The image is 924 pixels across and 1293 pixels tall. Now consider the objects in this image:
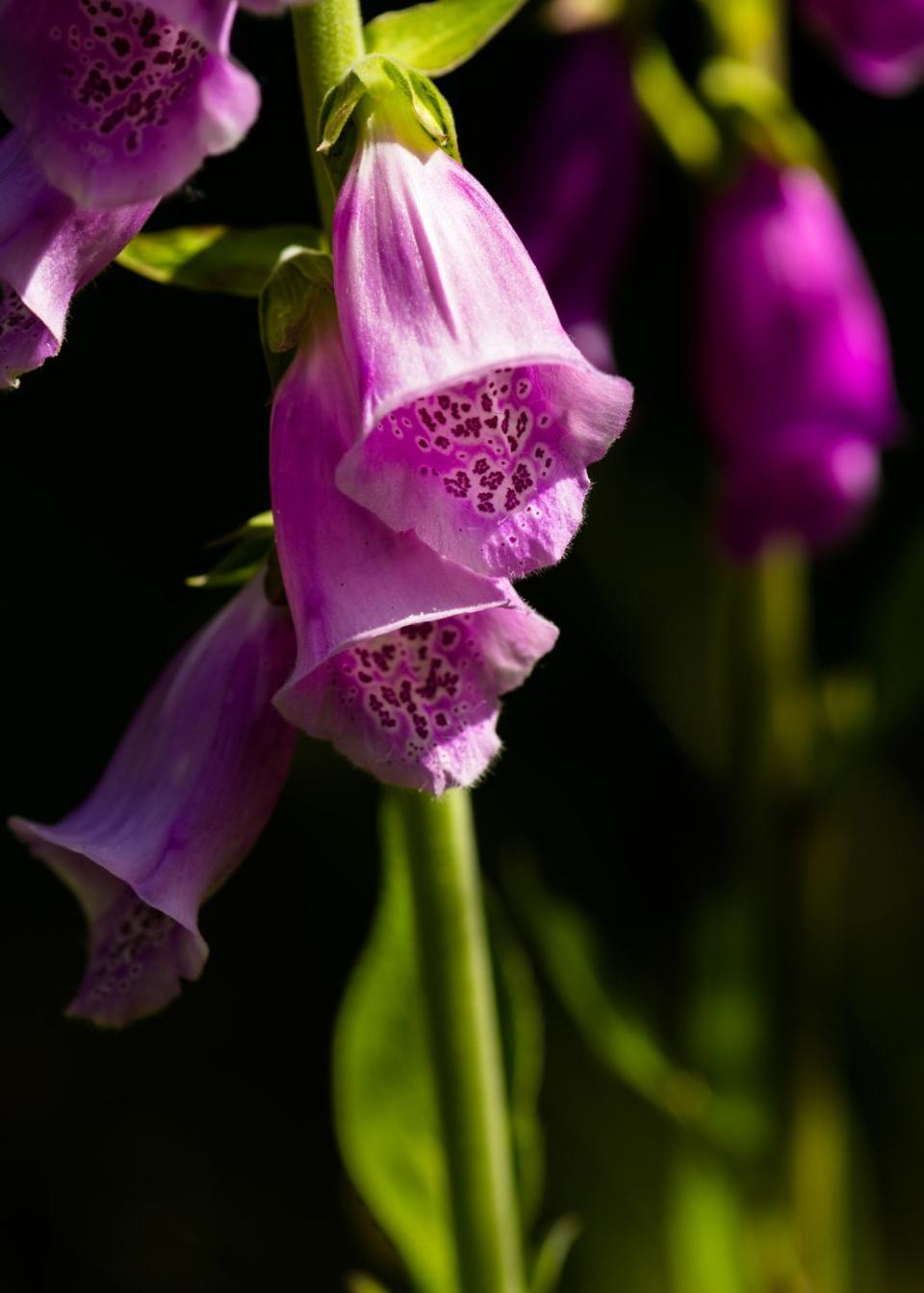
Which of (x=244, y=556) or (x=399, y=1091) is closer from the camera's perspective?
(x=244, y=556)

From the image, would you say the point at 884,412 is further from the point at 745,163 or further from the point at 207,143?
the point at 207,143

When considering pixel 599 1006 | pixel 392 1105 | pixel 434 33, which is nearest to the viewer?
pixel 434 33

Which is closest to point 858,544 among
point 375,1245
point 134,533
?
point 134,533

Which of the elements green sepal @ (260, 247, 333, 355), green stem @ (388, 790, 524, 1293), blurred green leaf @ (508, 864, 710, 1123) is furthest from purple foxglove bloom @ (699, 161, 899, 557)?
green sepal @ (260, 247, 333, 355)

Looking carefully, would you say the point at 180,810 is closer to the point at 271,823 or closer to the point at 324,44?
the point at 324,44

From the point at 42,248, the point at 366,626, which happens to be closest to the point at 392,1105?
the point at 366,626

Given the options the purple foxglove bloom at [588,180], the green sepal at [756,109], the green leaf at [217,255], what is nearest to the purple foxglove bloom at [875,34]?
the green sepal at [756,109]
